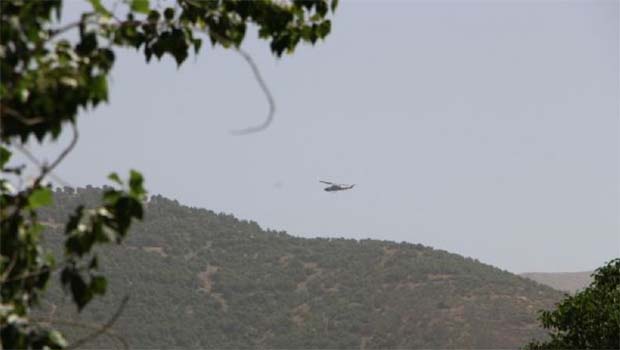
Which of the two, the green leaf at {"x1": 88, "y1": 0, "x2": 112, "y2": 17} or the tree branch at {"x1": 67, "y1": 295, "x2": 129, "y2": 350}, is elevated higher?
the green leaf at {"x1": 88, "y1": 0, "x2": 112, "y2": 17}

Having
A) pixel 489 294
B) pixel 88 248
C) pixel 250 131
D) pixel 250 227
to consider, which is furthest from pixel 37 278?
pixel 250 227

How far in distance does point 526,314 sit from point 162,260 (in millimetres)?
33212

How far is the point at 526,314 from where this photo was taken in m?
88.7

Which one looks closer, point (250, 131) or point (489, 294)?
point (250, 131)

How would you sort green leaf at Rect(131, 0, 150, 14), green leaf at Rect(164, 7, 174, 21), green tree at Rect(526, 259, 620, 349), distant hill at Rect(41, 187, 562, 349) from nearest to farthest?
green leaf at Rect(131, 0, 150, 14)
green leaf at Rect(164, 7, 174, 21)
green tree at Rect(526, 259, 620, 349)
distant hill at Rect(41, 187, 562, 349)

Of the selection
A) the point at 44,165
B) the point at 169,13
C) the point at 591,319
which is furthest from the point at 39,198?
the point at 591,319

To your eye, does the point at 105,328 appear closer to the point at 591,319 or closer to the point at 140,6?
the point at 140,6

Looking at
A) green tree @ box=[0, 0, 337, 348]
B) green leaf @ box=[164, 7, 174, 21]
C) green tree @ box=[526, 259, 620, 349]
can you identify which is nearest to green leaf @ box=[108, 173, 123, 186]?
green tree @ box=[0, 0, 337, 348]

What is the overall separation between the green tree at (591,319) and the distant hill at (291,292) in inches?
1878

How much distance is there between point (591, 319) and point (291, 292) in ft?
240

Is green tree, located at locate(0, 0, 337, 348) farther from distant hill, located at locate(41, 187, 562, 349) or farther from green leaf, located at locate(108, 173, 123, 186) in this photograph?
distant hill, located at locate(41, 187, 562, 349)

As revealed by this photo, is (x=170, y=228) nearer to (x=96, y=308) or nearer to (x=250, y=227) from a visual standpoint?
(x=250, y=227)

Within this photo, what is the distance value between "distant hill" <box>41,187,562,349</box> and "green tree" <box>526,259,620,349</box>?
156 feet

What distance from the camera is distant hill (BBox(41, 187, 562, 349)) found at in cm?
8656
